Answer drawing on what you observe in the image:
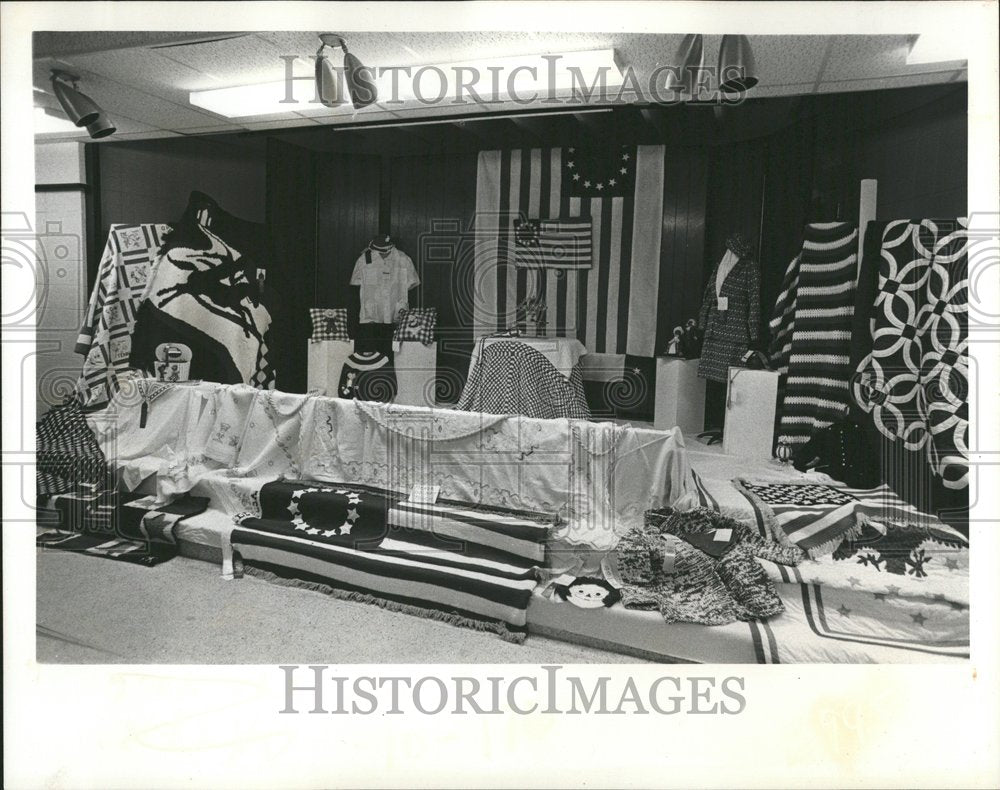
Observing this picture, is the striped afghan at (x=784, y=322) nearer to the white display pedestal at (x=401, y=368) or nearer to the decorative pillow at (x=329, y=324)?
the white display pedestal at (x=401, y=368)

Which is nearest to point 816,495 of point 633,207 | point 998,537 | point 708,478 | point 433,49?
point 708,478

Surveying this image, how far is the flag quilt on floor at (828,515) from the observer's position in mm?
2365

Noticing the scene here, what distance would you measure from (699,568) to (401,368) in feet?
12.4

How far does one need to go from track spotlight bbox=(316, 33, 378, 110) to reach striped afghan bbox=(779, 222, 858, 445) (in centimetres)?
260

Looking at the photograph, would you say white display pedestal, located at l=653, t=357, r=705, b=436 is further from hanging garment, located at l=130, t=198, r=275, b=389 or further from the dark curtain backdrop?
hanging garment, located at l=130, t=198, r=275, b=389

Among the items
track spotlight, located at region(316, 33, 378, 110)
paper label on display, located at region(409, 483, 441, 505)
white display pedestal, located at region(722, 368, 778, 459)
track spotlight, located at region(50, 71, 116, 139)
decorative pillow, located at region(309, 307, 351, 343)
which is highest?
track spotlight, located at region(316, 33, 378, 110)

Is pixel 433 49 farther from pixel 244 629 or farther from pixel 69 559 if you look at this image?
pixel 69 559

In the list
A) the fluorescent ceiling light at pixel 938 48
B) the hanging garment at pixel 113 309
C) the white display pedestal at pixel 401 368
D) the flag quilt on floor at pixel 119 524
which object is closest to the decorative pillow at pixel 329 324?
the white display pedestal at pixel 401 368

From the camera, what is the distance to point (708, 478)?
3.13m

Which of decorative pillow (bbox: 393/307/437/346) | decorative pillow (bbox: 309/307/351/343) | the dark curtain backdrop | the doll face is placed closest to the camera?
the doll face

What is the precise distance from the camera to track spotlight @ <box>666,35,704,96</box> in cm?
220

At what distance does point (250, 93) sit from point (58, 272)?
1334mm

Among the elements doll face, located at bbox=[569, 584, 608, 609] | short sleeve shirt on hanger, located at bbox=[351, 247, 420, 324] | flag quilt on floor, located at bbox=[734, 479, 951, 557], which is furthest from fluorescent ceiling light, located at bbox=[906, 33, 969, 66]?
short sleeve shirt on hanger, located at bbox=[351, 247, 420, 324]

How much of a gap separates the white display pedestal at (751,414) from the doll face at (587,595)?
184cm
